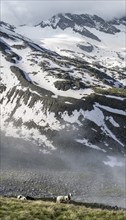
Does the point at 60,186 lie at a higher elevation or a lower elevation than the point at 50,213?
higher

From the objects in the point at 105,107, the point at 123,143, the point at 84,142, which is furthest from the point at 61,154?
the point at 105,107

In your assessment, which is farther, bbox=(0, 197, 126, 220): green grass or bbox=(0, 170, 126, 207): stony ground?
bbox=(0, 170, 126, 207): stony ground

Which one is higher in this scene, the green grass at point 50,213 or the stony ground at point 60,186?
the stony ground at point 60,186

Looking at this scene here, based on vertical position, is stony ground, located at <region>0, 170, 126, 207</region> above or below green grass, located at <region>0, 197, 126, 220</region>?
above

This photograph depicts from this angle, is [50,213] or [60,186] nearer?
[50,213]

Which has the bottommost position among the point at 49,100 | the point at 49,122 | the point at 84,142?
the point at 84,142

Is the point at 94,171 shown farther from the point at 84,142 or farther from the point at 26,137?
the point at 26,137

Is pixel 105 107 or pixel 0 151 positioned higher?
pixel 105 107

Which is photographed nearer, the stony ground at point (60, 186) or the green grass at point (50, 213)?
the green grass at point (50, 213)
